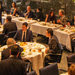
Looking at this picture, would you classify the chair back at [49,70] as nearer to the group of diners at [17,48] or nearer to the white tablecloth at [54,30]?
the group of diners at [17,48]

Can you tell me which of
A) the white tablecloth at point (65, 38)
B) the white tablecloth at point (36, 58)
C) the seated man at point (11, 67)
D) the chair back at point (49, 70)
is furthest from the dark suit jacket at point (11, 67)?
the white tablecloth at point (65, 38)

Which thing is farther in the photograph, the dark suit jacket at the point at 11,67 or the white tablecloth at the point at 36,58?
the white tablecloth at the point at 36,58

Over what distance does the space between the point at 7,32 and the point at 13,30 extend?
0.28 metres

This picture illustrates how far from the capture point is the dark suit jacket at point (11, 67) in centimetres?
367

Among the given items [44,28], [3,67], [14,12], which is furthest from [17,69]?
[14,12]

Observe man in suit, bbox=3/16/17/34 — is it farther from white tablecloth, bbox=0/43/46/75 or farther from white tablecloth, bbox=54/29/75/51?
white tablecloth, bbox=0/43/46/75

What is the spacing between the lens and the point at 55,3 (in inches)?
469

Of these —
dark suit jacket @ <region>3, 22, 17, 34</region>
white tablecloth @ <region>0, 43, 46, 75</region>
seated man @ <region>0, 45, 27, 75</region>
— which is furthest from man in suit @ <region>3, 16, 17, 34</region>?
seated man @ <region>0, 45, 27, 75</region>

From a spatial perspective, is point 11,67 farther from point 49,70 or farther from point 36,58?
point 36,58

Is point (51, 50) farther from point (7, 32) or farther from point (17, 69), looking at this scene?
point (7, 32)

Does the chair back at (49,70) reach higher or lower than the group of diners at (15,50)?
lower

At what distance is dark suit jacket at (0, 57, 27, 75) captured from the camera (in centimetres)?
367

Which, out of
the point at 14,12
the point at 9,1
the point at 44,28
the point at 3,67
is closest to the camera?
the point at 3,67

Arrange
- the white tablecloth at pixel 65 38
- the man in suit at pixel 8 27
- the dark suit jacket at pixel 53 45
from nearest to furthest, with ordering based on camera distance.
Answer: the dark suit jacket at pixel 53 45, the white tablecloth at pixel 65 38, the man in suit at pixel 8 27
